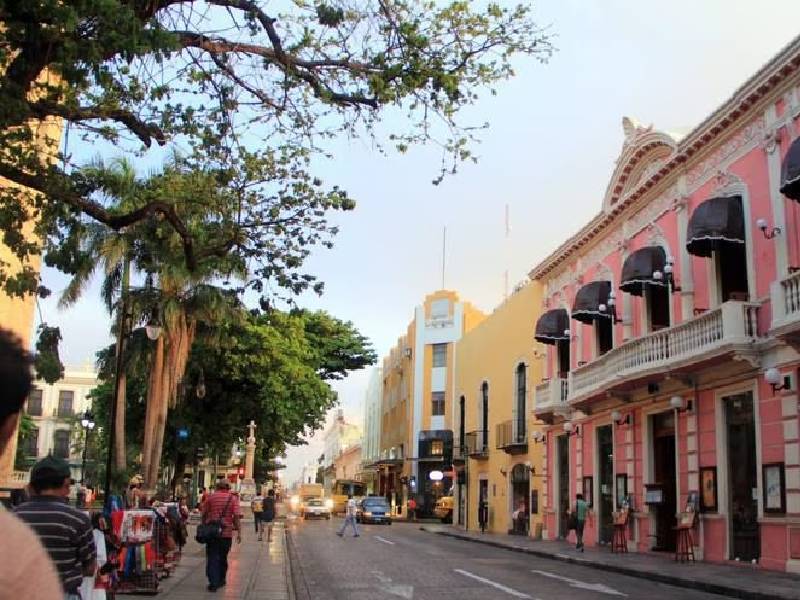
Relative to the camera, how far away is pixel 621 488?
24.4m

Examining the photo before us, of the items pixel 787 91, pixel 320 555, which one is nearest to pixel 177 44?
pixel 787 91

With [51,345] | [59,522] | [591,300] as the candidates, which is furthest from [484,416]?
[59,522]

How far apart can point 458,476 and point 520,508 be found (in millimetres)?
10719

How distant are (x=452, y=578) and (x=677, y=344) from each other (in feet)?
26.6

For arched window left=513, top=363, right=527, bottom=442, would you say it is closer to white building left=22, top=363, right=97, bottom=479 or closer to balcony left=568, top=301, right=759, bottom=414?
balcony left=568, top=301, right=759, bottom=414

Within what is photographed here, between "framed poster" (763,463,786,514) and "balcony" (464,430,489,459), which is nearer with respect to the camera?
"framed poster" (763,463,786,514)

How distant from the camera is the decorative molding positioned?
735 inches

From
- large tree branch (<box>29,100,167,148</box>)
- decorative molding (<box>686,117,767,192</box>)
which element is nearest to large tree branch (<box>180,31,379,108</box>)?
large tree branch (<box>29,100,167,148</box>)

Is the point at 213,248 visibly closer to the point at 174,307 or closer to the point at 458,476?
the point at 174,307

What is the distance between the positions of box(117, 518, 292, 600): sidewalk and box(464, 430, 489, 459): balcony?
1723 cm

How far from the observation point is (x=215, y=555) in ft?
42.6

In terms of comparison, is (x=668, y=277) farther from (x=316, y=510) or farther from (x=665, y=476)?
(x=316, y=510)

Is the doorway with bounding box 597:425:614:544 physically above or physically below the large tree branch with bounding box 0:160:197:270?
below

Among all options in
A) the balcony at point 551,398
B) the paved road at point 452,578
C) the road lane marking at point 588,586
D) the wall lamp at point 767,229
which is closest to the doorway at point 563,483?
the balcony at point 551,398
